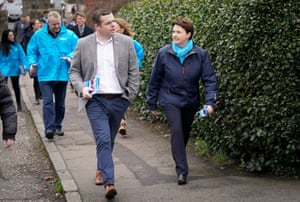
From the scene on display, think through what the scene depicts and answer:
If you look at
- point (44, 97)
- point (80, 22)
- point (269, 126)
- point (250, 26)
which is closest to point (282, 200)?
point (269, 126)

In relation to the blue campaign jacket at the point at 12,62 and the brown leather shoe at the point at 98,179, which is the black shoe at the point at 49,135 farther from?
the blue campaign jacket at the point at 12,62

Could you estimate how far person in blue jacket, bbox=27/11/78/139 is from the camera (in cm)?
949

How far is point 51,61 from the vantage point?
31.6ft

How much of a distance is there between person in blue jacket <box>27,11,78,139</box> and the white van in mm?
23478

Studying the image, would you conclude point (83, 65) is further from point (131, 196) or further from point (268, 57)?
point (268, 57)

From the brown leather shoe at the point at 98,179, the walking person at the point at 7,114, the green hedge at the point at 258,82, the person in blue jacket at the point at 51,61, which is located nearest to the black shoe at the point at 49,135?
the person in blue jacket at the point at 51,61

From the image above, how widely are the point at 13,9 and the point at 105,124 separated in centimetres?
2768

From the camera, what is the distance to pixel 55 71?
9500 mm

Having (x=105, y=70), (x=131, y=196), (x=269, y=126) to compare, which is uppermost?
(x=105, y=70)

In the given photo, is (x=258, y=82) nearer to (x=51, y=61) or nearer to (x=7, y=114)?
(x=7, y=114)

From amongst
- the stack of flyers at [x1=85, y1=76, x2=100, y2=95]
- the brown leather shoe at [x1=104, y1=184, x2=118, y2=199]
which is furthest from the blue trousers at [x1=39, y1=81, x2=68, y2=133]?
the brown leather shoe at [x1=104, y1=184, x2=118, y2=199]

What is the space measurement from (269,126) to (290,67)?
24.6 inches

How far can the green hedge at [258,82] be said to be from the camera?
6.46 m

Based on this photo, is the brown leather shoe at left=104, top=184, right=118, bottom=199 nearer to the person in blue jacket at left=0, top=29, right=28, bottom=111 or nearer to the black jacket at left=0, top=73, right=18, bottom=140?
the black jacket at left=0, top=73, right=18, bottom=140
